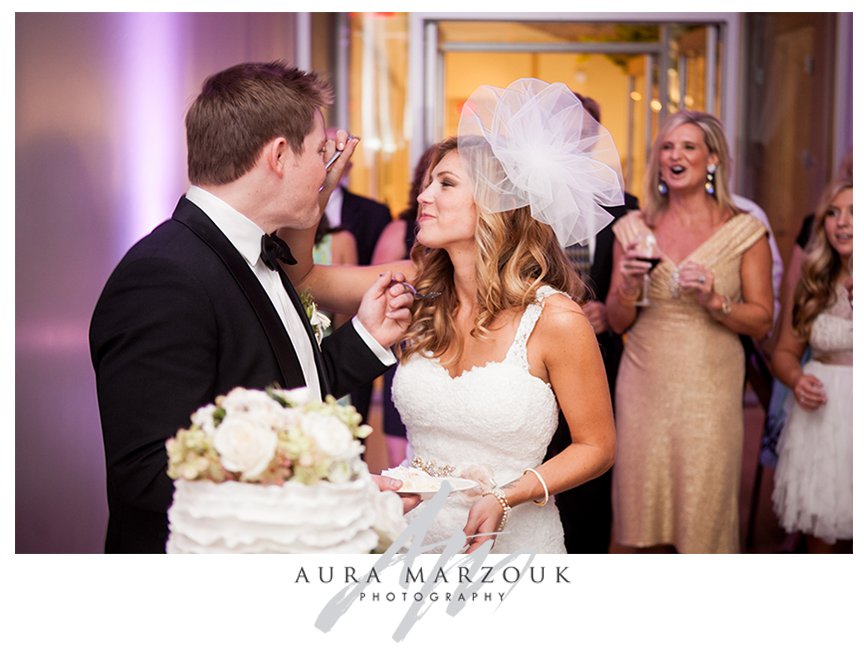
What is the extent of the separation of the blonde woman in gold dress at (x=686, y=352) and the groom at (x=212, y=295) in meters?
1.81

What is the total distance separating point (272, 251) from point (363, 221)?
A: 3.06m

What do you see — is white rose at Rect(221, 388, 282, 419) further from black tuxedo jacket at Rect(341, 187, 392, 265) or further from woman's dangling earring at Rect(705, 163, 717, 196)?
black tuxedo jacket at Rect(341, 187, 392, 265)

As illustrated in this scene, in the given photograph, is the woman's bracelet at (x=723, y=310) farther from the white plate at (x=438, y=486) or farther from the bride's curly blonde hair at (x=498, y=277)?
the white plate at (x=438, y=486)

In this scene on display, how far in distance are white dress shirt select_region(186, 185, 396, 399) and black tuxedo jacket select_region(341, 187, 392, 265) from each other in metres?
2.94

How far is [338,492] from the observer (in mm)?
1449

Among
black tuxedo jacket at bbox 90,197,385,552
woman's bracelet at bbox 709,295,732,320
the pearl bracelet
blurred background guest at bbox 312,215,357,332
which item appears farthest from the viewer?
blurred background guest at bbox 312,215,357,332

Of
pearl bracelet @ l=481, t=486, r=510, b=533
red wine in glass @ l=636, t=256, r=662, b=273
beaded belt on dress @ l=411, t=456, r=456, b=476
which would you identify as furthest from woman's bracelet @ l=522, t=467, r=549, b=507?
red wine in glass @ l=636, t=256, r=662, b=273

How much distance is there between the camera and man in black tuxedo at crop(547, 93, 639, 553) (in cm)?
370

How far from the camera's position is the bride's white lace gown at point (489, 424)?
2273 millimetres

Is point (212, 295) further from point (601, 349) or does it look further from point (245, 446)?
point (601, 349)

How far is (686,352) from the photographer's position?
12.2 ft

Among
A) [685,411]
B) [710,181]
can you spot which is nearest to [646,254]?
[710,181]
